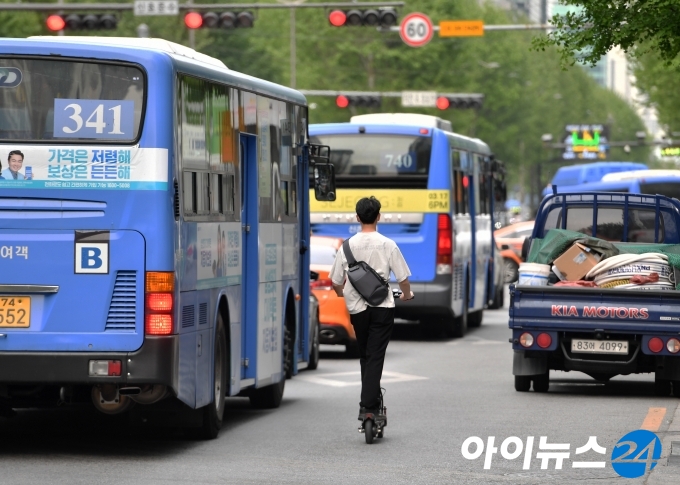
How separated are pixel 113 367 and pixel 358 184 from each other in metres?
14.9

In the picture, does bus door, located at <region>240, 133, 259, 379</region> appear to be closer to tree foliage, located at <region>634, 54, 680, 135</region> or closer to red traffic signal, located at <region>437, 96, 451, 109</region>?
red traffic signal, located at <region>437, 96, 451, 109</region>

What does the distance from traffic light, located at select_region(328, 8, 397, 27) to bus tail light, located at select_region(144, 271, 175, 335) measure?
71.9 ft

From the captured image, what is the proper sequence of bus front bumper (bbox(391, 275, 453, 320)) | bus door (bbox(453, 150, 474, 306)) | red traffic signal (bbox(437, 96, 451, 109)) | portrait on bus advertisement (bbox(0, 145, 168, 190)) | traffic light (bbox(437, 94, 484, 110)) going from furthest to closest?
traffic light (bbox(437, 94, 484, 110)) < red traffic signal (bbox(437, 96, 451, 109)) < bus door (bbox(453, 150, 474, 306)) < bus front bumper (bbox(391, 275, 453, 320)) < portrait on bus advertisement (bbox(0, 145, 168, 190))

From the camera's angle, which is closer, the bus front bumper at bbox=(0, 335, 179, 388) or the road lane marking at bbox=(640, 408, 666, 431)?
the bus front bumper at bbox=(0, 335, 179, 388)

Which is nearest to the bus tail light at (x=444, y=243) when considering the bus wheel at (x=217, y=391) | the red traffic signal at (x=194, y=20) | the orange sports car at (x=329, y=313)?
the orange sports car at (x=329, y=313)

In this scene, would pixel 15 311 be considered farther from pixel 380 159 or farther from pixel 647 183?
pixel 647 183

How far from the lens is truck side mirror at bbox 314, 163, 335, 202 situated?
16.4 meters

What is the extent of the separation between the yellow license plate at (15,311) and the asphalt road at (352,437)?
2.97 feet

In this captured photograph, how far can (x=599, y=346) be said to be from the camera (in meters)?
16.0

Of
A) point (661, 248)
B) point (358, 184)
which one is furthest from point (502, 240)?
point (661, 248)

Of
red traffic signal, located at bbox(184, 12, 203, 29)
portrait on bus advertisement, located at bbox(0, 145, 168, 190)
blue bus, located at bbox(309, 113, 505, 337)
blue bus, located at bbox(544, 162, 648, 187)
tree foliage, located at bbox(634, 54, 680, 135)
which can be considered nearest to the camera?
portrait on bus advertisement, located at bbox(0, 145, 168, 190)

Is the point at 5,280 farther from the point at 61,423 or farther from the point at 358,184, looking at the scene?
the point at 358,184

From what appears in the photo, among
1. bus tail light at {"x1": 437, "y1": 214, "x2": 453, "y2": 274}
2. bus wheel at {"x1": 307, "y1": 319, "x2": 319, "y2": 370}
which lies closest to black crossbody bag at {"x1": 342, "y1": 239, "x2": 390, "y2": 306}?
bus wheel at {"x1": 307, "y1": 319, "x2": 319, "y2": 370}

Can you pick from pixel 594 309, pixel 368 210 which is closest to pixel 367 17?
pixel 594 309
